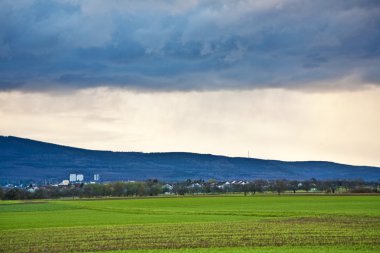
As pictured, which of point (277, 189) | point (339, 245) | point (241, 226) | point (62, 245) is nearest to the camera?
point (339, 245)

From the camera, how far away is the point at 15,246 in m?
45.8

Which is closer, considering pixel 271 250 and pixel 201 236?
pixel 271 250

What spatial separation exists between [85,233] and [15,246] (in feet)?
32.2

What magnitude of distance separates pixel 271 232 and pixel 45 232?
2008 cm

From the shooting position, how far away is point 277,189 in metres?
195

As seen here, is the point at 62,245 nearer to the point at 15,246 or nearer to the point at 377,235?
the point at 15,246

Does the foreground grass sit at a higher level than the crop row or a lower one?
lower

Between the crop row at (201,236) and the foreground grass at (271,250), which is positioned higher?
the crop row at (201,236)

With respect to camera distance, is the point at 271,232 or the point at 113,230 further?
the point at 113,230

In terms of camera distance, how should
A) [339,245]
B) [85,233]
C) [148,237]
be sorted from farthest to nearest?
[85,233] < [148,237] < [339,245]

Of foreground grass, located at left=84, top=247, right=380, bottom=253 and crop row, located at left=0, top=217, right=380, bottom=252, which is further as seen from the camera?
crop row, located at left=0, top=217, right=380, bottom=252

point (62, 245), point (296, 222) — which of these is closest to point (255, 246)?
point (62, 245)

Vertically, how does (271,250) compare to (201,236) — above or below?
below

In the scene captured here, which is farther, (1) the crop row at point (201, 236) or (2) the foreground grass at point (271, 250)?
(1) the crop row at point (201, 236)
